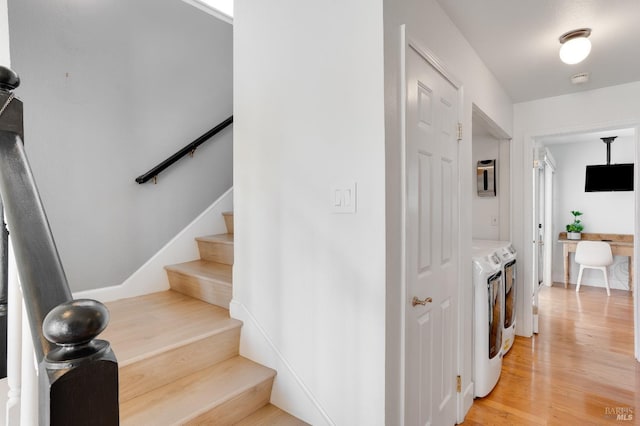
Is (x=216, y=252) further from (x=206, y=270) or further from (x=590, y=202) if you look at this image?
(x=590, y=202)

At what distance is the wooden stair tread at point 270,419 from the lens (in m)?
1.51

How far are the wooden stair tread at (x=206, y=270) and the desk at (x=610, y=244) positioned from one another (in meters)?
5.80

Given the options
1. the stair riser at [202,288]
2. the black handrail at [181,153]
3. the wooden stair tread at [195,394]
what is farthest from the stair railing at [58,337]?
the black handrail at [181,153]

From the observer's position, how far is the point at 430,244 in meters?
1.65

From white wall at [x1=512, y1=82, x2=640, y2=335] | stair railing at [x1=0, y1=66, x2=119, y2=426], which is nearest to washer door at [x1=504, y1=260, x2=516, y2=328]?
→ white wall at [x1=512, y1=82, x2=640, y2=335]

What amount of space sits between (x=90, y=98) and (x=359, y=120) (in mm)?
1939

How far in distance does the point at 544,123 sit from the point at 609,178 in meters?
3.19

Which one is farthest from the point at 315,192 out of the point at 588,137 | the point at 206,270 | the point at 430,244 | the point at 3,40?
the point at 588,137

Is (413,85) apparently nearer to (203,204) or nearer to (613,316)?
(203,204)

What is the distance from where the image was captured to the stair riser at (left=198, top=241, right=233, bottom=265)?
248 cm

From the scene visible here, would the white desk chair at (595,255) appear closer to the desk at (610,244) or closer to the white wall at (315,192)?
the desk at (610,244)

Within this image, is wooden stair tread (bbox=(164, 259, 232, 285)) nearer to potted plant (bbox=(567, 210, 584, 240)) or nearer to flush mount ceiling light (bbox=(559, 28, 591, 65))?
flush mount ceiling light (bbox=(559, 28, 591, 65))

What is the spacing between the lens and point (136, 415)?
4.25 ft

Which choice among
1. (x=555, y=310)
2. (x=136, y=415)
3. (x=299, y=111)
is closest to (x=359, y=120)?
(x=299, y=111)
